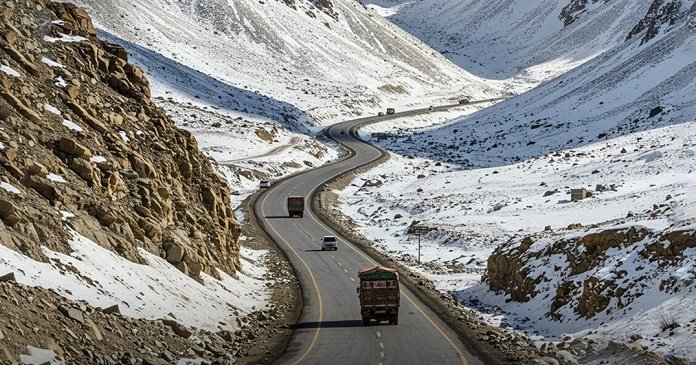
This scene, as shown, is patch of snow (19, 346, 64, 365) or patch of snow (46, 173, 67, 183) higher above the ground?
patch of snow (46, 173, 67, 183)

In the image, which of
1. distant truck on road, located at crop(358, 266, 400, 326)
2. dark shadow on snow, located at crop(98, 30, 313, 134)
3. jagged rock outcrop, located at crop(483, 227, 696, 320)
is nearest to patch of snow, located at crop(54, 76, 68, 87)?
distant truck on road, located at crop(358, 266, 400, 326)

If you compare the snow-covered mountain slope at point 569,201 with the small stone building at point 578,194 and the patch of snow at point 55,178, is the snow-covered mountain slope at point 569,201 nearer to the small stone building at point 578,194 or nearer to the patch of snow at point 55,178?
the small stone building at point 578,194

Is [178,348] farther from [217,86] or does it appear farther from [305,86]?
[305,86]

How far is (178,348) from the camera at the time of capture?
2270 cm

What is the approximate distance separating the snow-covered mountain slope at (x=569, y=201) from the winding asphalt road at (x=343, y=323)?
314 centimetres

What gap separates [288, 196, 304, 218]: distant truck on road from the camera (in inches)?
2813

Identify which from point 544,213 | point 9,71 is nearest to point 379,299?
point 9,71

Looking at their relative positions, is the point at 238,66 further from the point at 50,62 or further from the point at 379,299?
the point at 379,299

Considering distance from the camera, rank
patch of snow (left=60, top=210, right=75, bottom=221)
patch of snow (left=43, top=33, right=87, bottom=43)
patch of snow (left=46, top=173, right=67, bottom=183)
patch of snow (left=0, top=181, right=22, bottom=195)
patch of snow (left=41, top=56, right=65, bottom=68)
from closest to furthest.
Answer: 1. patch of snow (left=0, top=181, right=22, bottom=195)
2. patch of snow (left=60, top=210, right=75, bottom=221)
3. patch of snow (left=46, top=173, right=67, bottom=183)
4. patch of snow (left=41, top=56, right=65, bottom=68)
5. patch of snow (left=43, top=33, right=87, bottom=43)

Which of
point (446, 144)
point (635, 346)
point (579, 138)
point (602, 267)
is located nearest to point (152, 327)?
point (635, 346)

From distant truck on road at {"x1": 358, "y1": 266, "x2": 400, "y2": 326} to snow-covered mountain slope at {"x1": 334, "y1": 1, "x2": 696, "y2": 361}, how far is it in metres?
4.09

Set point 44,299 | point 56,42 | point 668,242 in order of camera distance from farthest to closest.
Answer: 1. point 56,42
2. point 668,242
3. point 44,299

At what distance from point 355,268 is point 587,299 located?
21641mm

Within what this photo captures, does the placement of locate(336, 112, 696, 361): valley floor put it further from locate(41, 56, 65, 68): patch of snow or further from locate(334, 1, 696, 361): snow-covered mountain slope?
locate(41, 56, 65, 68): patch of snow
